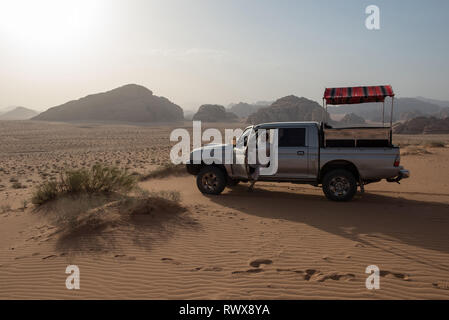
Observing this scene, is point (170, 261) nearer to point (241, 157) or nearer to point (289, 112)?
point (241, 157)

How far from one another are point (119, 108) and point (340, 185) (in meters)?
91.1

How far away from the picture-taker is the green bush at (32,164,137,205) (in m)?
8.73

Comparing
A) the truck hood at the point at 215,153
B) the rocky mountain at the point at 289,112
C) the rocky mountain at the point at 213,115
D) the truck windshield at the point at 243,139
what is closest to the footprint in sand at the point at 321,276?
the truck windshield at the point at 243,139

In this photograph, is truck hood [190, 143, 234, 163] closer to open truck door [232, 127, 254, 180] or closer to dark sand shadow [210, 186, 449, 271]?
open truck door [232, 127, 254, 180]

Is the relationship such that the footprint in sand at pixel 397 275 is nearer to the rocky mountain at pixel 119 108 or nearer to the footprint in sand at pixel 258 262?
the footprint in sand at pixel 258 262

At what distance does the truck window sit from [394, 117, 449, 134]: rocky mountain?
179 ft

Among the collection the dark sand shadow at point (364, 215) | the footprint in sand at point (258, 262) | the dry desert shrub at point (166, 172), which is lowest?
the footprint in sand at point (258, 262)

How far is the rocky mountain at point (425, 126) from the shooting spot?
174 ft

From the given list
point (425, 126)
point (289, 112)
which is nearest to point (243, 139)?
point (425, 126)

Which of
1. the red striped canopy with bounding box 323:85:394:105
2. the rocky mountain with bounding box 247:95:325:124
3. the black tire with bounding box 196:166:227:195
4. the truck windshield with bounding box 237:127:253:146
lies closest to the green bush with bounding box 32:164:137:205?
the black tire with bounding box 196:166:227:195

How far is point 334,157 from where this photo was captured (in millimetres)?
8016

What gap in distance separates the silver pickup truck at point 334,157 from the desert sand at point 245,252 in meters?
0.64
